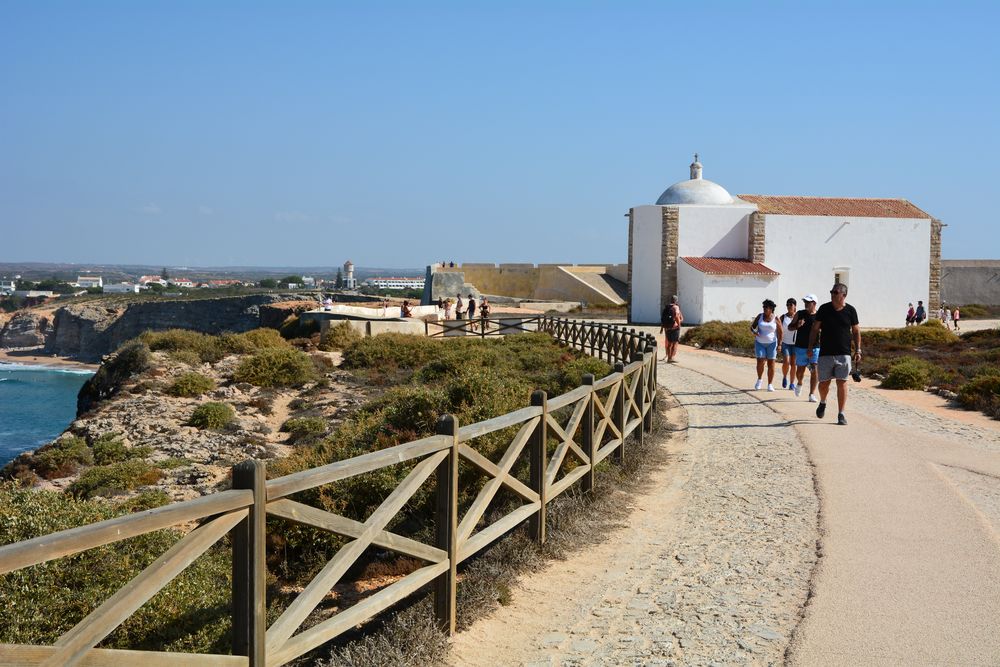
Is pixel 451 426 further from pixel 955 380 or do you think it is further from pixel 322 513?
pixel 955 380

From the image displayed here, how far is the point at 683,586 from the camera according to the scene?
539cm

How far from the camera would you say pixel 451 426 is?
4.69 metres

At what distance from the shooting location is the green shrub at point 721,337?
85.3 ft

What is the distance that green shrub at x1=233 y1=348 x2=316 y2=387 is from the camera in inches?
888

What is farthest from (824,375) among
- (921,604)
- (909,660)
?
(909,660)

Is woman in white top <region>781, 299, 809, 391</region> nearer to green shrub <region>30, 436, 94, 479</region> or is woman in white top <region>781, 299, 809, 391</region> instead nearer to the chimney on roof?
green shrub <region>30, 436, 94, 479</region>

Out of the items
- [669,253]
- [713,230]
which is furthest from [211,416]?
[713,230]

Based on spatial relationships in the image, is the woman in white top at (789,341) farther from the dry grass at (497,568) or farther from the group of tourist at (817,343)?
the dry grass at (497,568)

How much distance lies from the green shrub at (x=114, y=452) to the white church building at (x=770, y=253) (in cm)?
2320

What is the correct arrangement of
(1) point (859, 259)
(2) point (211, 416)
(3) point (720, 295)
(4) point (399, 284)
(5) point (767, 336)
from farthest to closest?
(4) point (399, 284)
(1) point (859, 259)
(3) point (720, 295)
(2) point (211, 416)
(5) point (767, 336)

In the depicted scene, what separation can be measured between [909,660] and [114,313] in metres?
91.4

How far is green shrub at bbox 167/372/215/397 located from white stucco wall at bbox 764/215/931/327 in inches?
926

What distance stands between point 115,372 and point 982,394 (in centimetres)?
2230

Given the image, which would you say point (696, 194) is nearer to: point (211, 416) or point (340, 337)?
point (340, 337)
